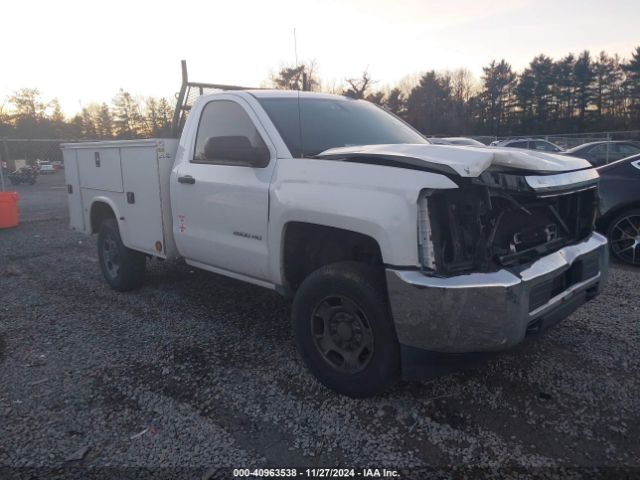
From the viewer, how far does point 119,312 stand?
5129 millimetres

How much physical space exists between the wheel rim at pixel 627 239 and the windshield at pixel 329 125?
3185 mm

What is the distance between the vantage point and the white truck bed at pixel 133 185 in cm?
474

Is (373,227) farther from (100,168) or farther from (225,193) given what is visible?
(100,168)

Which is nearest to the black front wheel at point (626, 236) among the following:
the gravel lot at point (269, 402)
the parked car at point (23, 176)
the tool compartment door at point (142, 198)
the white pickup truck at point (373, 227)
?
the gravel lot at point (269, 402)

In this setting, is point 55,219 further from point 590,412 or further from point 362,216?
point 590,412

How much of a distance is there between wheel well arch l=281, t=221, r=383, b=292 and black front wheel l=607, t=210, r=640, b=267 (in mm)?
4335

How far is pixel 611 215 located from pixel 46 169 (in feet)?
120

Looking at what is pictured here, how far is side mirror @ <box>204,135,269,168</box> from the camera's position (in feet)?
11.8

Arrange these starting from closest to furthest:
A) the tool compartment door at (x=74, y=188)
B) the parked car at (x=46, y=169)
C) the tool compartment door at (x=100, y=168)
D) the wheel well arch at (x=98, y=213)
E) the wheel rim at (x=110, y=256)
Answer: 1. the tool compartment door at (x=100, y=168)
2. the wheel rim at (x=110, y=256)
3. the wheel well arch at (x=98, y=213)
4. the tool compartment door at (x=74, y=188)
5. the parked car at (x=46, y=169)

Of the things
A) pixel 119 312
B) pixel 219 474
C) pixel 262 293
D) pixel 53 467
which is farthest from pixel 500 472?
pixel 119 312

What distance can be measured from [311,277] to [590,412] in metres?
1.82

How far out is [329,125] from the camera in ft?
13.5

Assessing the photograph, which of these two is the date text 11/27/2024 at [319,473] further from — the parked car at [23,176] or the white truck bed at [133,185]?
the parked car at [23,176]

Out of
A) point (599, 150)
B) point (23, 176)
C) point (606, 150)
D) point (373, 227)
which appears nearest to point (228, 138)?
point (373, 227)
